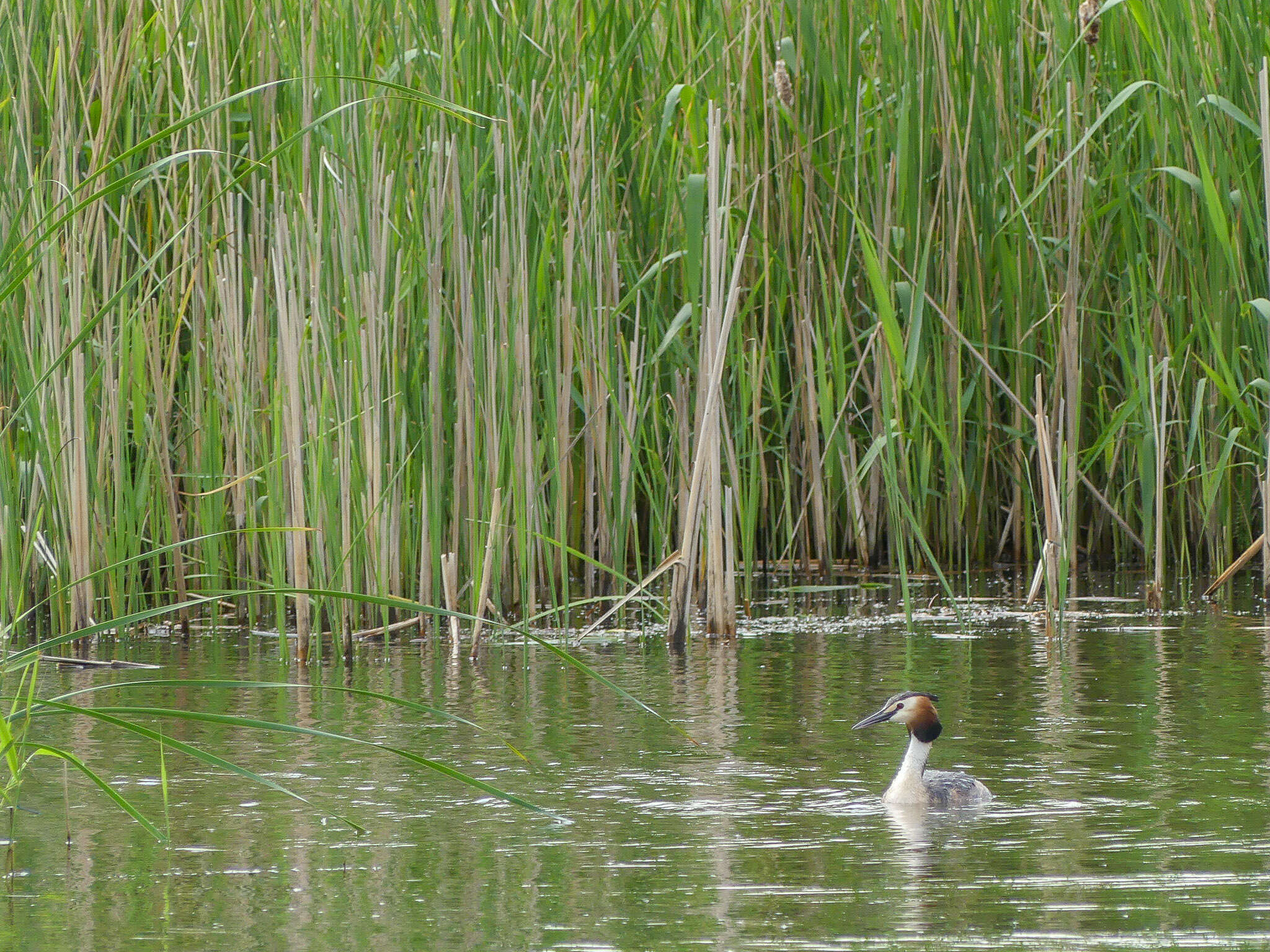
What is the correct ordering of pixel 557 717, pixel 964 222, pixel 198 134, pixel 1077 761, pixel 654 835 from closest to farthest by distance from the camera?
1. pixel 654 835
2. pixel 1077 761
3. pixel 557 717
4. pixel 198 134
5. pixel 964 222

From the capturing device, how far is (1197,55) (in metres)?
6.51

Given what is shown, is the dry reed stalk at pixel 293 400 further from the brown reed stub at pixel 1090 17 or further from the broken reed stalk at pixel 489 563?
the brown reed stub at pixel 1090 17

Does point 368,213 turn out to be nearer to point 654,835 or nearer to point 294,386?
point 294,386

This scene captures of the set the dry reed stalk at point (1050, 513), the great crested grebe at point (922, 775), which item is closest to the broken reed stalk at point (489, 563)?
the great crested grebe at point (922, 775)

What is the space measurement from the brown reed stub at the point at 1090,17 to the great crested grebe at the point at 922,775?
8.98 feet

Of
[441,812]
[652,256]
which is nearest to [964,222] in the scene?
[652,256]

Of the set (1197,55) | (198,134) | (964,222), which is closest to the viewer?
(198,134)

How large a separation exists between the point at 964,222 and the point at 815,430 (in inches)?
38.0

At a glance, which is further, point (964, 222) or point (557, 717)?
point (964, 222)

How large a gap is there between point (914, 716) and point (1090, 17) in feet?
9.25

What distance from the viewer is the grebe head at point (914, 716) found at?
14.1 ft

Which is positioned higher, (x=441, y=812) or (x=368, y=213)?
(x=368, y=213)

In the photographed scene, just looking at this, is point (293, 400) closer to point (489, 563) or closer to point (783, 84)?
point (489, 563)

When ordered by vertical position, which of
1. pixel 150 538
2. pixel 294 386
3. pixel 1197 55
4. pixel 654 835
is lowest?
pixel 654 835
